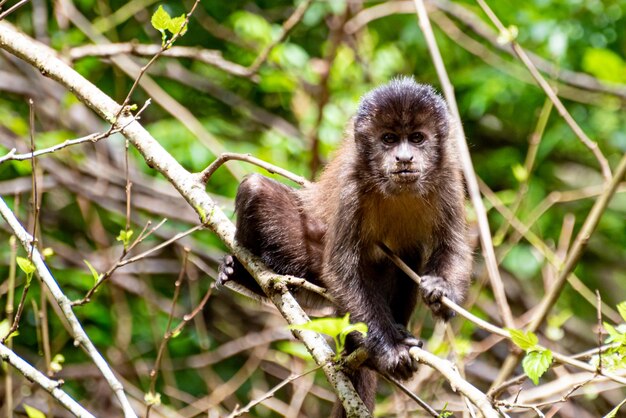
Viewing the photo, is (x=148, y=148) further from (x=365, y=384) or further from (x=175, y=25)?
(x=365, y=384)

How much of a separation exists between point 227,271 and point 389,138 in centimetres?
164

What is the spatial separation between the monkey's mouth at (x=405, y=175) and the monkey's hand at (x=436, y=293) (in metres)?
0.76

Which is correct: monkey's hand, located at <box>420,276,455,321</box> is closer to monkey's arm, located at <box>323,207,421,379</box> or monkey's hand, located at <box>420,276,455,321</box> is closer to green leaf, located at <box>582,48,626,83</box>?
monkey's arm, located at <box>323,207,421,379</box>

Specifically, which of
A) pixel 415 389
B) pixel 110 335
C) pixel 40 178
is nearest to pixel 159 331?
pixel 110 335

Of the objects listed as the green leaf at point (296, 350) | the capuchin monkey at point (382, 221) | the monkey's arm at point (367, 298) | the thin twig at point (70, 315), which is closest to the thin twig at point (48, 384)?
the thin twig at point (70, 315)

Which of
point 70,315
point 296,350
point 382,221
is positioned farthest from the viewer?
point 296,350

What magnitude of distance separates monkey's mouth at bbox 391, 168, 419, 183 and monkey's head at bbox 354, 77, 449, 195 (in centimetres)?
4

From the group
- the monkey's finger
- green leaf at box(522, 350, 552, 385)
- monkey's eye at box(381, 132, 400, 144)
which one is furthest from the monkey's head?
green leaf at box(522, 350, 552, 385)

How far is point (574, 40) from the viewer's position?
10859 mm

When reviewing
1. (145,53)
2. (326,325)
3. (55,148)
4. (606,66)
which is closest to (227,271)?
(55,148)

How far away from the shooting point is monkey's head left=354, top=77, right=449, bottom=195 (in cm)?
643

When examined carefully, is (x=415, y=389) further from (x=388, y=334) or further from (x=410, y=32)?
(x=410, y=32)

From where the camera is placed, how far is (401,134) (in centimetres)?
652

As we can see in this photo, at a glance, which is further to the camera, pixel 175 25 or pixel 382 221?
pixel 382 221
